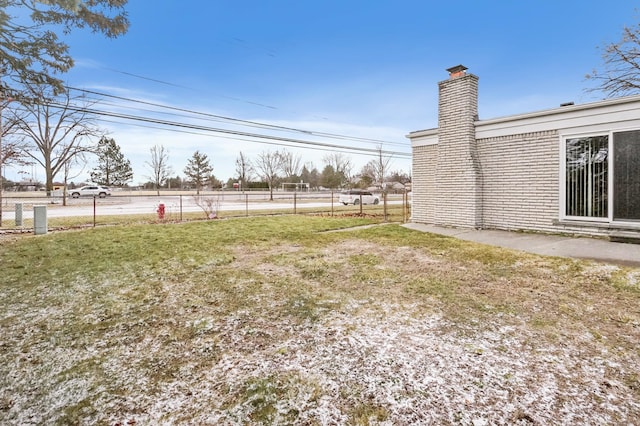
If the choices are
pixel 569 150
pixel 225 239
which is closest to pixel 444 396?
pixel 225 239

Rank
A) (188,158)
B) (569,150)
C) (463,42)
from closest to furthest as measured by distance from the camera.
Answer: (569,150) → (463,42) → (188,158)

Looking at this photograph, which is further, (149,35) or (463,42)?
(463,42)

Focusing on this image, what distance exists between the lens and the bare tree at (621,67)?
512 inches

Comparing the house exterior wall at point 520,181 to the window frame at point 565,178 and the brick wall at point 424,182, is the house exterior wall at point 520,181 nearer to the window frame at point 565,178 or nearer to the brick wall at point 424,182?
the window frame at point 565,178

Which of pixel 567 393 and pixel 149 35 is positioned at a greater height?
pixel 149 35

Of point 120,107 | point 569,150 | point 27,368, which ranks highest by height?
point 120,107

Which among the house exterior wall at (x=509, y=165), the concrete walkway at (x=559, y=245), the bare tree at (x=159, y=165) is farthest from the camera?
the bare tree at (x=159, y=165)

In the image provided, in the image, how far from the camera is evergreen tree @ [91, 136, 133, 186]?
5528 centimetres

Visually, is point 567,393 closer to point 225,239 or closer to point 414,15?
point 225,239

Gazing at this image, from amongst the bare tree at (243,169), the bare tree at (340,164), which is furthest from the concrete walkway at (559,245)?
the bare tree at (340,164)

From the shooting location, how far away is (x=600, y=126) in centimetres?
704

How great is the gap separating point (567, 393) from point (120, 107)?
66.5ft

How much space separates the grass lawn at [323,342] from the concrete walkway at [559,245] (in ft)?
2.33

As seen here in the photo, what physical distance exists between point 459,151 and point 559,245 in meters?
3.66
